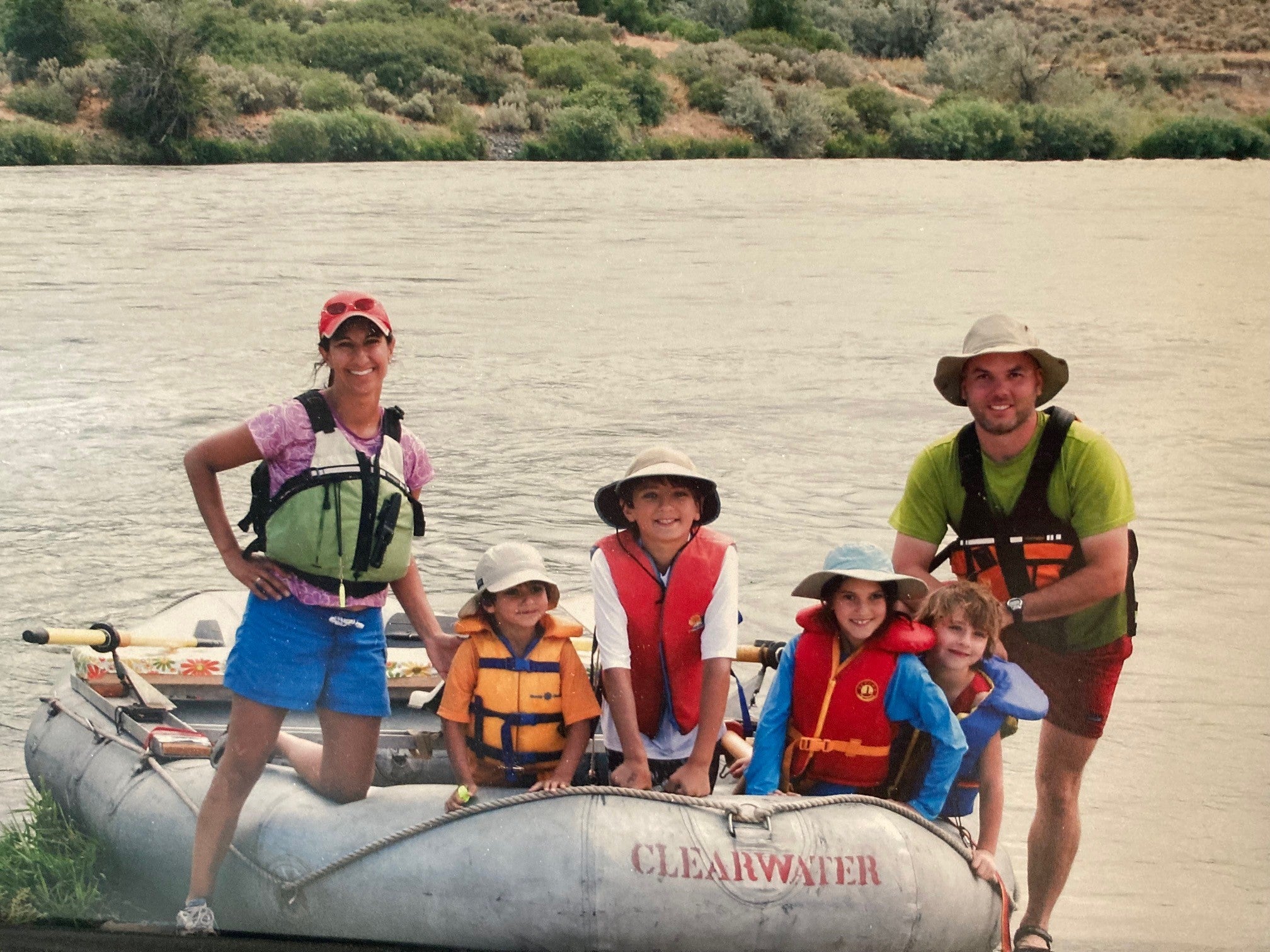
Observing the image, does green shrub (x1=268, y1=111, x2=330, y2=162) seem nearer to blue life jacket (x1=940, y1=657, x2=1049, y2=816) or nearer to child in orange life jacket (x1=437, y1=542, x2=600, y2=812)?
child in orange life jacket (x1=437, y1=542, x2=600, y2=812)

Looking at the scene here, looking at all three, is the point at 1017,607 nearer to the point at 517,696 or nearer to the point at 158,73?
the point at 517,696

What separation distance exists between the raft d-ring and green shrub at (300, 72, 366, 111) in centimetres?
800

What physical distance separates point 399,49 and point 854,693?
7.67m

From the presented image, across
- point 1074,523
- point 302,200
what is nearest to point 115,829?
point 1074,523

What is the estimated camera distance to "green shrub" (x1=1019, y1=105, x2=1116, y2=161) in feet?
21.1

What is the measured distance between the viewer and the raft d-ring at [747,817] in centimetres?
250

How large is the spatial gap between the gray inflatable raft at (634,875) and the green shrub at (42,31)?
326 inches

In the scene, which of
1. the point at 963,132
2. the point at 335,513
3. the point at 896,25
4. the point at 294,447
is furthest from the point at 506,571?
the point at 963,132

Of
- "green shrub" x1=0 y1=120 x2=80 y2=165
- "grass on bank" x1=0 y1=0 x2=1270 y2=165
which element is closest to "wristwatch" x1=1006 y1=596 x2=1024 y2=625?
"grass on bank" x1=0 y1=0 x2=1270 y2=165

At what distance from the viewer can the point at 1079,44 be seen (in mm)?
5957

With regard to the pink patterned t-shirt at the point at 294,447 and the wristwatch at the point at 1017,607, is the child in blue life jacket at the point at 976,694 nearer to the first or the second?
the wristwatch at the point at 1017,607

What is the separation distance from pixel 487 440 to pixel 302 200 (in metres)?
10.4

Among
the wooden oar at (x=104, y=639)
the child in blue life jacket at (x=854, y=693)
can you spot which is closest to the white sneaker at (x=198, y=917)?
the wooden oar at (x=104, y=639)

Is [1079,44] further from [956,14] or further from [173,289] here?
[173,289]
